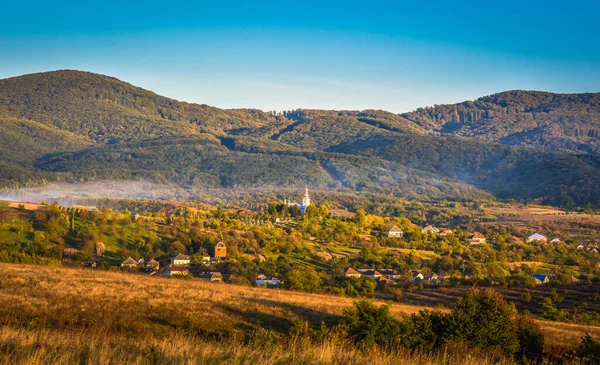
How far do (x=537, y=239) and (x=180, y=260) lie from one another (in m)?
50.8

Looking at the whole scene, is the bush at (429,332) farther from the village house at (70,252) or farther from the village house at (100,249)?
the village house at (100,249)

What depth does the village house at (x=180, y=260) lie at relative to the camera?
46200 millimetres

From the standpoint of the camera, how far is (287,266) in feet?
155

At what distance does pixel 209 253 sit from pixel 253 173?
439 feet

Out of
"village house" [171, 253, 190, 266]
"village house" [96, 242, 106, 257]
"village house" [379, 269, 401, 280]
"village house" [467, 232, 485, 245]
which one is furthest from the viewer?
"village house" [467, 232, 485, 245]

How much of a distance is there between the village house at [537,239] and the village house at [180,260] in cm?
4831

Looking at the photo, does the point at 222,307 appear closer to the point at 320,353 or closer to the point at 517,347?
the point at 517,347

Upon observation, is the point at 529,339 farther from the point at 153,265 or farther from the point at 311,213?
the point at 311,213

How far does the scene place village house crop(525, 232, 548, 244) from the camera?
77938 mm

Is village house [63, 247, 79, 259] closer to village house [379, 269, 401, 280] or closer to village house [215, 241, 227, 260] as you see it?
village house [215, 241, 227, 260]

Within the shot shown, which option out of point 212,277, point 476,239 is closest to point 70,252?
point 212,277

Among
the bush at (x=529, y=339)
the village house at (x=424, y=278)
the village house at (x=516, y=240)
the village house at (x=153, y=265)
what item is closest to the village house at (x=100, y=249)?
the village house at (x=153, y=265)

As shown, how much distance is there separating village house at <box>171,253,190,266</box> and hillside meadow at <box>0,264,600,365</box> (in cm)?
2223

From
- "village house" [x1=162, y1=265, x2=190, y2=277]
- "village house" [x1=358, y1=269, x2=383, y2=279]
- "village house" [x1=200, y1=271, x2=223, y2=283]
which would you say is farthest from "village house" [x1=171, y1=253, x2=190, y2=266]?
"village house" [x1=358, y1=269, x2=383, y2=279]
